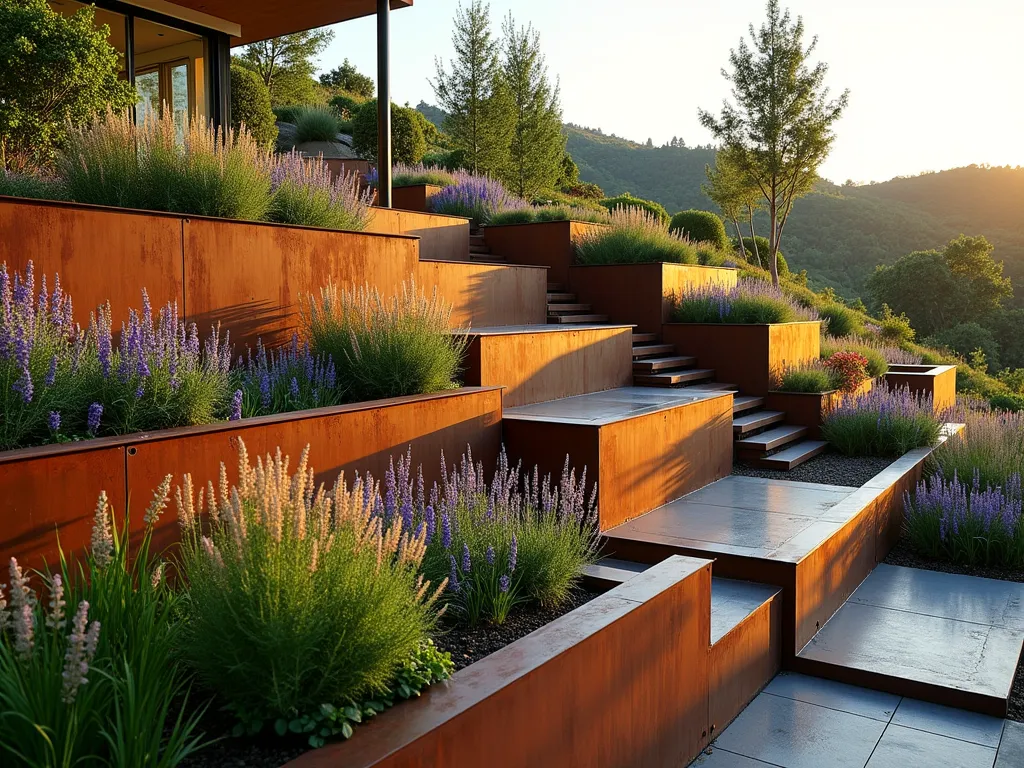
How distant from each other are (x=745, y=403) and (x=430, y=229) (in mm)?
3751

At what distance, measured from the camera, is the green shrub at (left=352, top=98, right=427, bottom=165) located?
15281 millimetres

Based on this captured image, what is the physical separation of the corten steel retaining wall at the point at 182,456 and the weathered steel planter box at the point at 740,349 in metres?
4.90

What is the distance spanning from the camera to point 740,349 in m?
8.73

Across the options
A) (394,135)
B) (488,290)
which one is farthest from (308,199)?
(394,135)

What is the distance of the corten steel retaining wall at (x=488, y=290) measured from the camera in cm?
656

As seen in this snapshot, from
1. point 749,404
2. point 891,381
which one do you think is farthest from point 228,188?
point 891,381

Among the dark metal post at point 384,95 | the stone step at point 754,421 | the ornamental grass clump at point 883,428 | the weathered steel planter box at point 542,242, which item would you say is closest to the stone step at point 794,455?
the ornamental grass clump at point 883,428

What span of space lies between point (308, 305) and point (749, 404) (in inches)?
202

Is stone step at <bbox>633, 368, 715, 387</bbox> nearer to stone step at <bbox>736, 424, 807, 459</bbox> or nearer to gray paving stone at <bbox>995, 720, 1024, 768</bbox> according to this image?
stone step at <bbox>736, 424, 807, 459</bbox>

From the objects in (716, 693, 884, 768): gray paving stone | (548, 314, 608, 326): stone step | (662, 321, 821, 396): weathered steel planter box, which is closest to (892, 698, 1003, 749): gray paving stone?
(716, 693, 884, 768): gray paving stone

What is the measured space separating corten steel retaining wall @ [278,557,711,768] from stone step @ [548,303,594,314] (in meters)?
5.50

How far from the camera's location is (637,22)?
1030 cm

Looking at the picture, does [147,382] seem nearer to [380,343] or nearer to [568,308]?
[380,343]

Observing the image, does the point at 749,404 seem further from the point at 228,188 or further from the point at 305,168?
the point at 228,188
